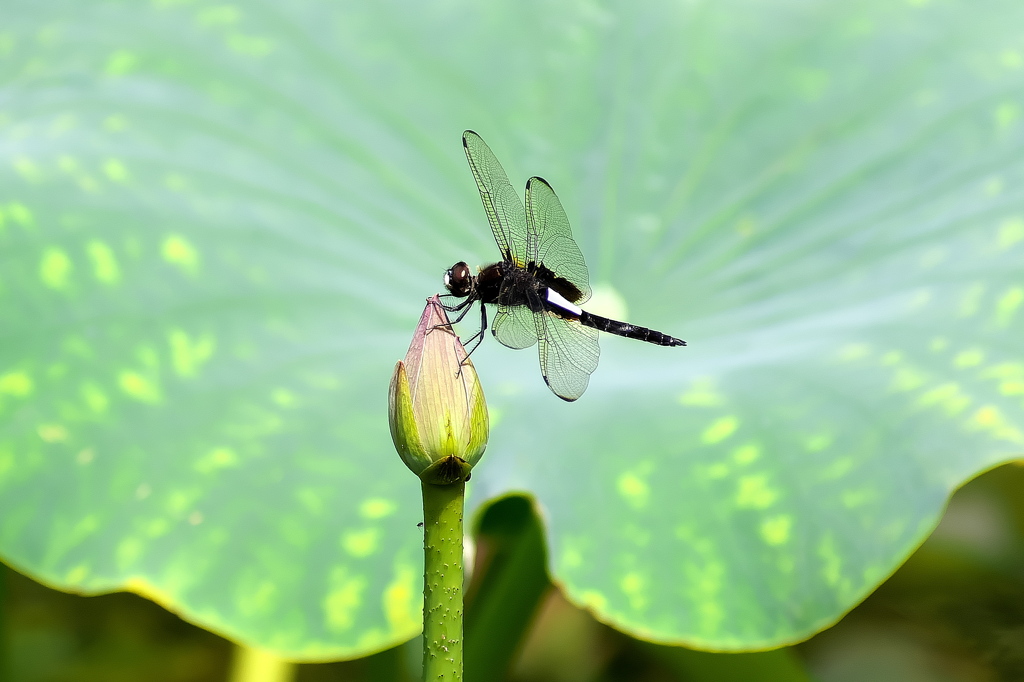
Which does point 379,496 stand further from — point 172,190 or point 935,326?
point 935,326

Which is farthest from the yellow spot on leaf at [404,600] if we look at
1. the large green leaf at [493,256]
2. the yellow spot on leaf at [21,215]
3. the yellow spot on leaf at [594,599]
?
the yellow spot on leaf at [21,215]

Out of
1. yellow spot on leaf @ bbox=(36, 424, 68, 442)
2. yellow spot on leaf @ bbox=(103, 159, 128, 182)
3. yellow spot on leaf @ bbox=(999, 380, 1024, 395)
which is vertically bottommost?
yellow spot on leaf @ bbox=(999, 380, 1024, 395)

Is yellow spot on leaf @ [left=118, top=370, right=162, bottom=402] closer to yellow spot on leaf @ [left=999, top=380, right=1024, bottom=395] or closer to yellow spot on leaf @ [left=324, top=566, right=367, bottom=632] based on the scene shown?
yellow spot on leaf @ [left=324, top=566, right=367, bottom=632]

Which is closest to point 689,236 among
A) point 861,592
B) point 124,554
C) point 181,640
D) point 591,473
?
point 591,473

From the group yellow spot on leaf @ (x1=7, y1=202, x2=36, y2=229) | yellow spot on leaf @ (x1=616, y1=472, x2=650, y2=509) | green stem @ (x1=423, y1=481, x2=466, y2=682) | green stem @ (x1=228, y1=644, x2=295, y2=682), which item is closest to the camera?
green stem @ (x1=423, y1=481, x2=466, y2=682)

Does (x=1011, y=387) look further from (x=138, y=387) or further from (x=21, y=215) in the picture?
(x=21, y=215)

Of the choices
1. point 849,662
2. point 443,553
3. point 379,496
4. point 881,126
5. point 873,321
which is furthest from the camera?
point 849,662

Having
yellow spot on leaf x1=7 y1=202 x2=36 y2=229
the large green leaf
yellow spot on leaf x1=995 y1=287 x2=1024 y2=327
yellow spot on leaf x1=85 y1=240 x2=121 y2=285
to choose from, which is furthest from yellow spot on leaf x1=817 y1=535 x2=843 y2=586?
yellow spot on leaf x1=7 y1=202 x2=36 y2=229

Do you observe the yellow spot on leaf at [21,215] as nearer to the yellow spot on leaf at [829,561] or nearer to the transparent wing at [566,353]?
the transparent wing at [566,353]

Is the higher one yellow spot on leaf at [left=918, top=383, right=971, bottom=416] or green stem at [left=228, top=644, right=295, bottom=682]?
yellow spot on leaf at [left=918, top=383, right=971, bottom=416]
